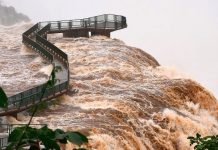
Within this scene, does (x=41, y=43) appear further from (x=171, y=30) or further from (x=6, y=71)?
(x=171, y=30)

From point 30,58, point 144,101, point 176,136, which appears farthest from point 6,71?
point 176,136

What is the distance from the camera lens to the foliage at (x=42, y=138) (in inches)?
146

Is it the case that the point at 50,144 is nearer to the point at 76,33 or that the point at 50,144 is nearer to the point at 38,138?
the point at 38,138

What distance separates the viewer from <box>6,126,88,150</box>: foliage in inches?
Answer: 146

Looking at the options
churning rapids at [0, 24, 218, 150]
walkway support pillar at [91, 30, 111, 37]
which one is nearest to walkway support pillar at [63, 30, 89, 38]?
walkway support pillar at [91, 30, 111, 37]

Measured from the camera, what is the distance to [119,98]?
27719 millimetres

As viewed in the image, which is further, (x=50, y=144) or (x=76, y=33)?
(x=76, y=33)

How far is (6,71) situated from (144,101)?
10375 mm

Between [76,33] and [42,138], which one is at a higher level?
[42,138]

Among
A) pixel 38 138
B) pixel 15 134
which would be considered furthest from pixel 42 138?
pixel 15 134

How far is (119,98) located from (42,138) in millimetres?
23997

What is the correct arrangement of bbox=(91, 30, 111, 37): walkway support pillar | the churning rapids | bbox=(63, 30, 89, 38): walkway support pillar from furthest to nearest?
bbox=(91, 30, 111, 37): walkway support pillar < bbox=(63, 30, 89, 38): walkway support pillar < the churning rapids

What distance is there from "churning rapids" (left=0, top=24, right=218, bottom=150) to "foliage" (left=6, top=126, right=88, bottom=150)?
49.3 feet

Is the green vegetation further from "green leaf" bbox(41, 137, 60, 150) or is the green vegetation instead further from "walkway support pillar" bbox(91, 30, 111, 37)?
"walkway support pillar" bbox(91, 30, 111, 37)
